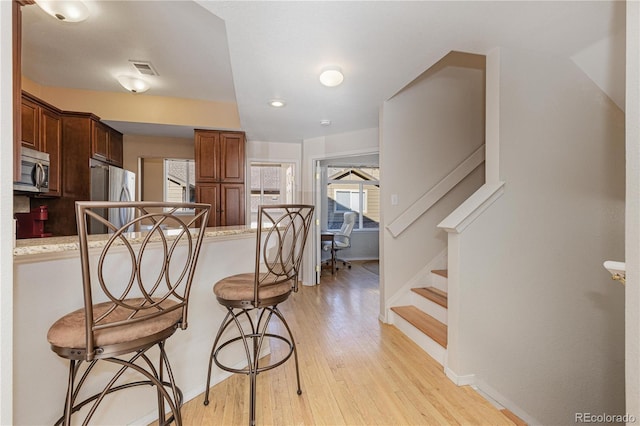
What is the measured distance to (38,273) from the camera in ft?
3.64

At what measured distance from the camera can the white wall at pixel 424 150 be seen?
287 cm

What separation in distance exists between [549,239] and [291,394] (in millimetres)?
2054

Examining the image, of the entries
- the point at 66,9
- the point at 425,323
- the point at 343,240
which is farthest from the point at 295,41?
the point at 343,240

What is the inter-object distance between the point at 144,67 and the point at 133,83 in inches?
14.1

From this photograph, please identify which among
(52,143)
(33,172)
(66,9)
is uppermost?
(66,9)

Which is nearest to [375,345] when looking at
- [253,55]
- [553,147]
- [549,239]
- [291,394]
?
[291,394]

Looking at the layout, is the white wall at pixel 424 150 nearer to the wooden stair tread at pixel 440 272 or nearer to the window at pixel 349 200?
the wooden stair tread at pixel 440 272

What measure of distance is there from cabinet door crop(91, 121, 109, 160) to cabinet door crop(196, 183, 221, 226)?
1.18 m

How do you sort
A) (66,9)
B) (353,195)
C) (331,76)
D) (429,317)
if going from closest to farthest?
(66,9) → (331,76) → (429,317) → (353,195)

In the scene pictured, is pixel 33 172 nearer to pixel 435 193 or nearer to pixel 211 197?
pixel 211 197

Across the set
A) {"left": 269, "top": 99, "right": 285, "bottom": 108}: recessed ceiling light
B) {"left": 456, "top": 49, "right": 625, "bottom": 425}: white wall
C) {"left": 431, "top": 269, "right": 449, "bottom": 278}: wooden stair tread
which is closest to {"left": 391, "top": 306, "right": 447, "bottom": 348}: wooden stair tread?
{"left": 456, "top": 49, "right": 625, "bottom": 425}: white wall

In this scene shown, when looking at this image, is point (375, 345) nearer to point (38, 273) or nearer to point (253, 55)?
point (38, 273)

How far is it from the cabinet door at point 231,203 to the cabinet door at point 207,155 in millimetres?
233

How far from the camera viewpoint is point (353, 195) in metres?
7.00
